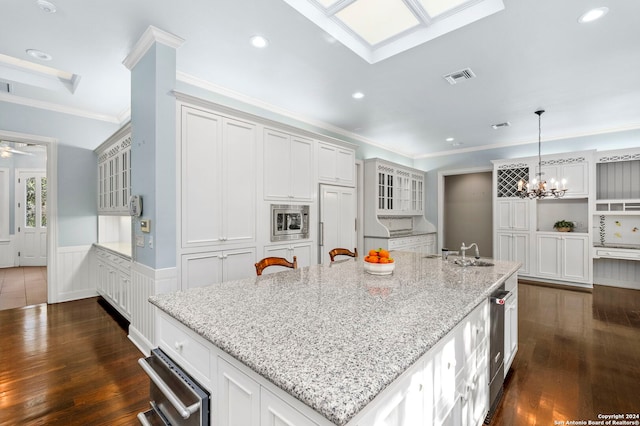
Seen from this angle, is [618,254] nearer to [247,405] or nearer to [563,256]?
[563,256]

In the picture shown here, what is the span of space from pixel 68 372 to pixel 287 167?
9.16 feet

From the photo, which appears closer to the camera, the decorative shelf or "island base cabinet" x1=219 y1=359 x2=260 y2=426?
"island base cabinet" x1=219 y1=359 x2=260 y2=426

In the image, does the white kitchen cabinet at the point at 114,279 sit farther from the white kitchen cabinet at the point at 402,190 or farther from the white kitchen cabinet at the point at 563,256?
the white kitchen cabinet at the point at 563,256

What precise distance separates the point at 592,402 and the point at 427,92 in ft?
10.8

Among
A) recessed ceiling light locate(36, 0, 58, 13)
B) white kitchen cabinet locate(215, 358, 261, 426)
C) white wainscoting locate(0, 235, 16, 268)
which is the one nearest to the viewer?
white kitchen cabinet locate(215, 358, 261, 426)

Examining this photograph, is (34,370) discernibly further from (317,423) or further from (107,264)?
(317,423)

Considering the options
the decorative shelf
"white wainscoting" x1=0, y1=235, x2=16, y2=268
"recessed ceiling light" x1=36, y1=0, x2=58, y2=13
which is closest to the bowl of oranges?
"recessed ceiling light" x1=36, y1=0, x2=58, y2=13

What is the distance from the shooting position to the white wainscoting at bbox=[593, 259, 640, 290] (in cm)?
505

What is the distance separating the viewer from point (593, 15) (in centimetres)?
225

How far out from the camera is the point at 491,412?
188 cm

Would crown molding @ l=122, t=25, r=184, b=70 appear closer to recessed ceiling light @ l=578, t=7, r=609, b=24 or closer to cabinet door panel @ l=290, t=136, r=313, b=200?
cabinet door panel @ l=290, t=136, r=313, b=200

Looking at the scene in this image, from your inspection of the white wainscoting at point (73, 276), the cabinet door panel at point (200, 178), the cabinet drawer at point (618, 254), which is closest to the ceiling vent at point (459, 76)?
the cabinet door panel at point (200, 178)

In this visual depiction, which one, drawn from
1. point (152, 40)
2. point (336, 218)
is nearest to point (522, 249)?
point (336, 218)

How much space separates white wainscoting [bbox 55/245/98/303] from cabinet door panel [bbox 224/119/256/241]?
288 cm
